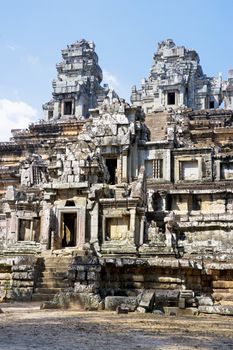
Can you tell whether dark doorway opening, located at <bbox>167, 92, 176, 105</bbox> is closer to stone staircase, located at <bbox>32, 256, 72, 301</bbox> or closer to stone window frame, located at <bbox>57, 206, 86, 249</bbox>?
stone window frame, located at <bbox>57, 206, 86, 249</bbox>

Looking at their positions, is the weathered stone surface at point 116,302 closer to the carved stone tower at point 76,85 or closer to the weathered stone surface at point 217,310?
the weathered stone surface at point 217,310

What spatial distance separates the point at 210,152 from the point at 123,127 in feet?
18.7

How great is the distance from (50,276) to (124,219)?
4884 millimetres

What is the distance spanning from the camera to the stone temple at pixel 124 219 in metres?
16.9

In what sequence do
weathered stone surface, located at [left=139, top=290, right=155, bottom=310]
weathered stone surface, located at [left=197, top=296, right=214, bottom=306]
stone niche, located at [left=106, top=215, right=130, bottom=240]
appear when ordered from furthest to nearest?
stone niche, located at [left=106, top=215, right=130, bottom=240] < weathered stone surface, located at [left=197, top=296, right=214, bottom=306] < weathered stone surface, located at [left=139, top=290, right=155, bottom=310]

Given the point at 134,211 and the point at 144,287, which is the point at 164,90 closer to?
the point at 134,211

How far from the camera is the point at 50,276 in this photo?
18.3 metres

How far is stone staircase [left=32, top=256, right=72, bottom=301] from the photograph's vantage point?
1748 centimetres

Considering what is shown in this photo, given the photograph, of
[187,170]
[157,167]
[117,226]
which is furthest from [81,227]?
[187,170]

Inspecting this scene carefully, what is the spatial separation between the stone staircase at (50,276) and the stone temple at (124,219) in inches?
1.5

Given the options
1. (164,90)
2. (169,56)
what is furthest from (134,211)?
(169,56)

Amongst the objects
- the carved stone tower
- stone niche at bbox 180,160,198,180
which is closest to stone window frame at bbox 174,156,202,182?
stone niche at bbox 180,160,198,180

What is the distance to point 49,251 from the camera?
20.6 metres

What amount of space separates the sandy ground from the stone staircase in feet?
11.7
